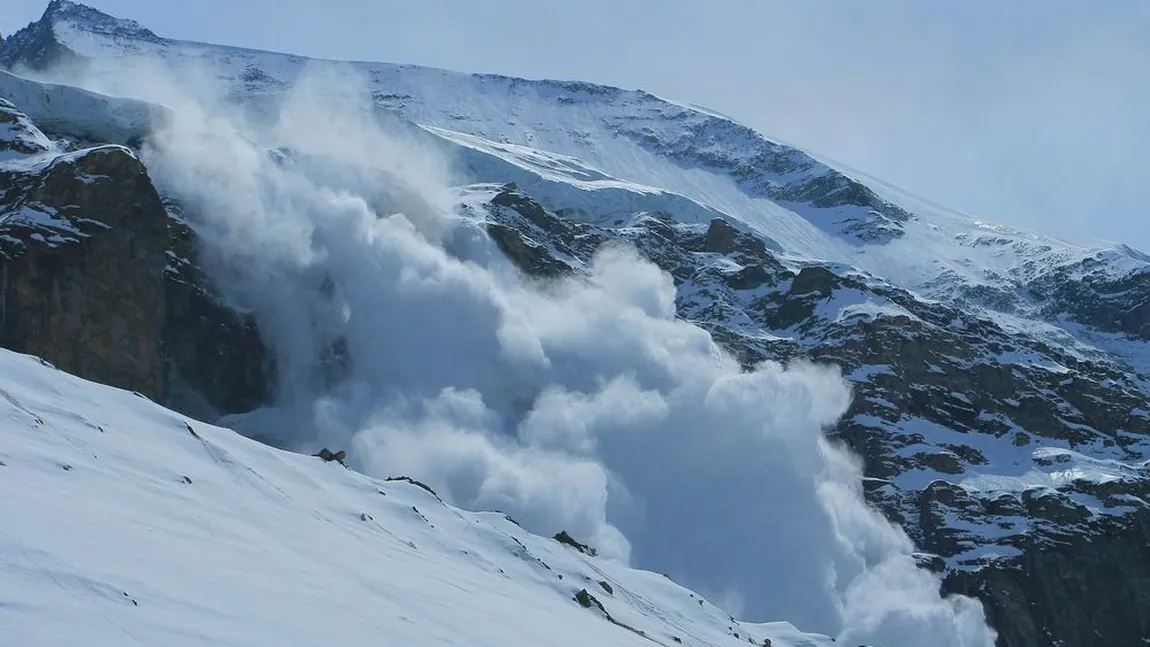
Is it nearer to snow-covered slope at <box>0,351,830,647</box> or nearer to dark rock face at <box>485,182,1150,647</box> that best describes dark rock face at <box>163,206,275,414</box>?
dark rock face at <box>485,182,1150,647</box>

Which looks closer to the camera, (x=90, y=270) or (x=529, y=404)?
(x=90, y=270)

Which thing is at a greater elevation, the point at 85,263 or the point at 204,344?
the point at 204,344

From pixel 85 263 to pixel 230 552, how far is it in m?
89.4

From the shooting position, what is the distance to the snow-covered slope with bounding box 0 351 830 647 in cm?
1970

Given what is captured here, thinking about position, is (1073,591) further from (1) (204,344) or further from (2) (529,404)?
(1) (204,344)

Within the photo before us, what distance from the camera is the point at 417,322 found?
157 metres

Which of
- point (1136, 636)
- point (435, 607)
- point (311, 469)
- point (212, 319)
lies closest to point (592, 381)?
point (212, 319)

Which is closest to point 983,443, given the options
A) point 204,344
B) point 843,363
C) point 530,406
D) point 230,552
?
Result: point 843,363

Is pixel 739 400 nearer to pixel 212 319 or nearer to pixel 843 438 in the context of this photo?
pixel 843 438

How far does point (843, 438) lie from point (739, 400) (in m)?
22.1

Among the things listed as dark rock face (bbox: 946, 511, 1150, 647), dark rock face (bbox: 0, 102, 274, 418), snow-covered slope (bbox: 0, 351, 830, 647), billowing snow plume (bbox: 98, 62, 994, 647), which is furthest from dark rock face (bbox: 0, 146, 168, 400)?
dark rock face (bbox: 946, 511, 1150, 647)

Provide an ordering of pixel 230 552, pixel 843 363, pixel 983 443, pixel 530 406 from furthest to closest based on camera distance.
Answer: pixel 843 363 → pixel 983 443 → pixel 530 406 → pixel 230 552

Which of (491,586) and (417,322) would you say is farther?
(417,322)

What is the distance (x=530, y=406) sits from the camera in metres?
158
